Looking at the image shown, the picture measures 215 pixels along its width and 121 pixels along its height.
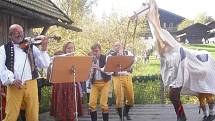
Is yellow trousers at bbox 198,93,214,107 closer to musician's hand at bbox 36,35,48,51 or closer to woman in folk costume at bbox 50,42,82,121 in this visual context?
woman in folk costume at bbox 50,42,82,121

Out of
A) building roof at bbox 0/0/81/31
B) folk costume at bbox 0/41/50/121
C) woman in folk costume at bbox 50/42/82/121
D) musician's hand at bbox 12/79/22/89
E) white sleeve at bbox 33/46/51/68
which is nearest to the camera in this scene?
musician's hand at bbox 12/79/22/89

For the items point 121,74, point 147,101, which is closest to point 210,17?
point 147,101

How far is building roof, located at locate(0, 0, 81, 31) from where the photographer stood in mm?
9683

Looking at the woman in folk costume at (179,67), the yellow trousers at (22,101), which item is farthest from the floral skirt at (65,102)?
the yellow trousers at (22,101)

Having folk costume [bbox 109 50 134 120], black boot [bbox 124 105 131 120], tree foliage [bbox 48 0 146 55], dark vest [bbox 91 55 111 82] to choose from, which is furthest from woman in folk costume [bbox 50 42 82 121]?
tree foliage [bbox 48 0 146 55]

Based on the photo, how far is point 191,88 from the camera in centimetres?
884

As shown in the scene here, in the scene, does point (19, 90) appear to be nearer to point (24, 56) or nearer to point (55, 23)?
point (24, 56)

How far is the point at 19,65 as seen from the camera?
6410 millimetres

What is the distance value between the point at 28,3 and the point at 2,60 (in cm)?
528

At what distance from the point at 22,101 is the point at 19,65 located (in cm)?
50

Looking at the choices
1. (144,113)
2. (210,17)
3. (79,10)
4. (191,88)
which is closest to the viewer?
(191,88)

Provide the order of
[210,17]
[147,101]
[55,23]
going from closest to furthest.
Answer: [55,23] → [147,101] → [210,17]

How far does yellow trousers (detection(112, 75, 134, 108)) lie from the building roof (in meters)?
2.43

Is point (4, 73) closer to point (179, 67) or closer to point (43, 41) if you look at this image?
point (43, 41)
